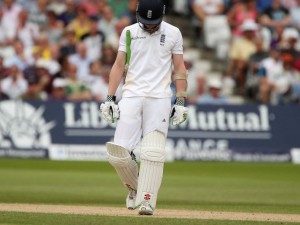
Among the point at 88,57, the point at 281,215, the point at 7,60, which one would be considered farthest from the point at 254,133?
the point at 281,215

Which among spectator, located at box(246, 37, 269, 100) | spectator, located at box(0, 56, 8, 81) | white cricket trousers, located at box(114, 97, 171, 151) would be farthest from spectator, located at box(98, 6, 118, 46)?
white cricket trousers, located at box(114, 97, 171, 151)

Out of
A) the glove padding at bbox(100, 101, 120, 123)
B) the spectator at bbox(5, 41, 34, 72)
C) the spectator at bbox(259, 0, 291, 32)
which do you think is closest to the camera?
the glove padding at bbox(100, 101, 120, 123)

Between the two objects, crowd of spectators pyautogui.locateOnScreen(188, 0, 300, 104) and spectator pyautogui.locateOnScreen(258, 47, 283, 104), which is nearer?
spectator pyautogui.locateOnScreen(258, 47, 283, 104)

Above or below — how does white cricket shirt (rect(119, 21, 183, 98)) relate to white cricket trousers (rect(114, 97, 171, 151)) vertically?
above

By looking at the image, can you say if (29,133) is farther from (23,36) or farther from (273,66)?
(273,66)

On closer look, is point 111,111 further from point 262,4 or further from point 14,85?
point 262,4

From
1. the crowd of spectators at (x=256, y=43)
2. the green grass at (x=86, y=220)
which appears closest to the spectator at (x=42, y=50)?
the crowd of spectators at (x=256, y=43)

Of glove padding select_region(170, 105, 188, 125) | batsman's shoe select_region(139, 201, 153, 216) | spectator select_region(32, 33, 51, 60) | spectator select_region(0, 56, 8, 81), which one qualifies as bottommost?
batsman's shoe select_region(139, 201, 153, 216)

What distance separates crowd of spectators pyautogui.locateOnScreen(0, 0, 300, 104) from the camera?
20219 mm

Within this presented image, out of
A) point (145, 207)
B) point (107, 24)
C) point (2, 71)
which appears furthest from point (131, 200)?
point (107, 24)

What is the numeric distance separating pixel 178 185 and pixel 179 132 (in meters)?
4.74

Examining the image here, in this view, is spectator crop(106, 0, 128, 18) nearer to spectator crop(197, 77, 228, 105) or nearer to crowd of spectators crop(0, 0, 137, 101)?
crowd of spectators crop(0, 0, 137, 101)

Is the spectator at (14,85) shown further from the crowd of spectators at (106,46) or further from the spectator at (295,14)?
the spectator at (295,14)

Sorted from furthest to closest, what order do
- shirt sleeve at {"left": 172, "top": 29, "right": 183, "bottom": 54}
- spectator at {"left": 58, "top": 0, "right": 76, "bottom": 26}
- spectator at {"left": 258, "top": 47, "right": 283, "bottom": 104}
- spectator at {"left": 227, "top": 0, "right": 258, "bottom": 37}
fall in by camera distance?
spectator at {"left": 227, "top": 0, "right": 258, "bottom": 37}, spectator at {"left": 58, "top": 0, "right": 76, "bottom": 26}, spectator at {"left": 258, "top": 47, "right": 283, "bottom": 104}, shirt sleeve at {"left": 172, "top": 29, "right": 183, "bottom": 54}
